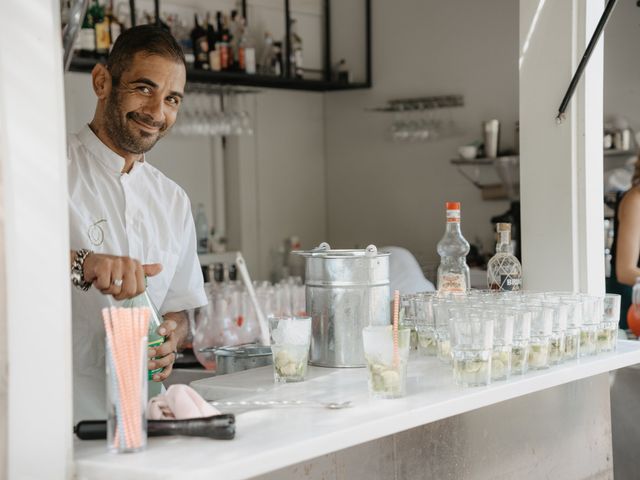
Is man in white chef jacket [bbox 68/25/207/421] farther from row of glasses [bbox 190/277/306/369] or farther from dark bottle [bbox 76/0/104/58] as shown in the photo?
dark bottle [bbox 76/0/104/58]

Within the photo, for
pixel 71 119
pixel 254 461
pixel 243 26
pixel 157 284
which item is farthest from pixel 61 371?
pixel 243 26

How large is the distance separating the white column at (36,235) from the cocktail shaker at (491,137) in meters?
5.08

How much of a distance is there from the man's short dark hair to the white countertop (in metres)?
0.89

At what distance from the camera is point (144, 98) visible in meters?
2.66

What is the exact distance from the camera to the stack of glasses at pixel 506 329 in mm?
2109

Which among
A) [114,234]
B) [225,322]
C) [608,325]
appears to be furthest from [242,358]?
[225,322]

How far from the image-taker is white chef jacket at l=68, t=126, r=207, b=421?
2541 mm

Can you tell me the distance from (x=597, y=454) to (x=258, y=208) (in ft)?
14.5

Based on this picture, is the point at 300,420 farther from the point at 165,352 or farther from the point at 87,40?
the point at 87,40

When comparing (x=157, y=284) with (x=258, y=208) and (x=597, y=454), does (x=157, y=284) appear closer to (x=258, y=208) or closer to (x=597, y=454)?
(x=597, y=454)

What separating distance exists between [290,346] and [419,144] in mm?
5113

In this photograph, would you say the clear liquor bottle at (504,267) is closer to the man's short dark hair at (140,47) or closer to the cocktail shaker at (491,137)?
the man's short dark hair at (140,47)

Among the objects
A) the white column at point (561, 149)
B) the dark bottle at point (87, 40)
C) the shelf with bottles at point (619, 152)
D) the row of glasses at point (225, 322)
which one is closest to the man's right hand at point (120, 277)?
the white column at point (561, 149)

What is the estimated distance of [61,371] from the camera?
5.35 feet
